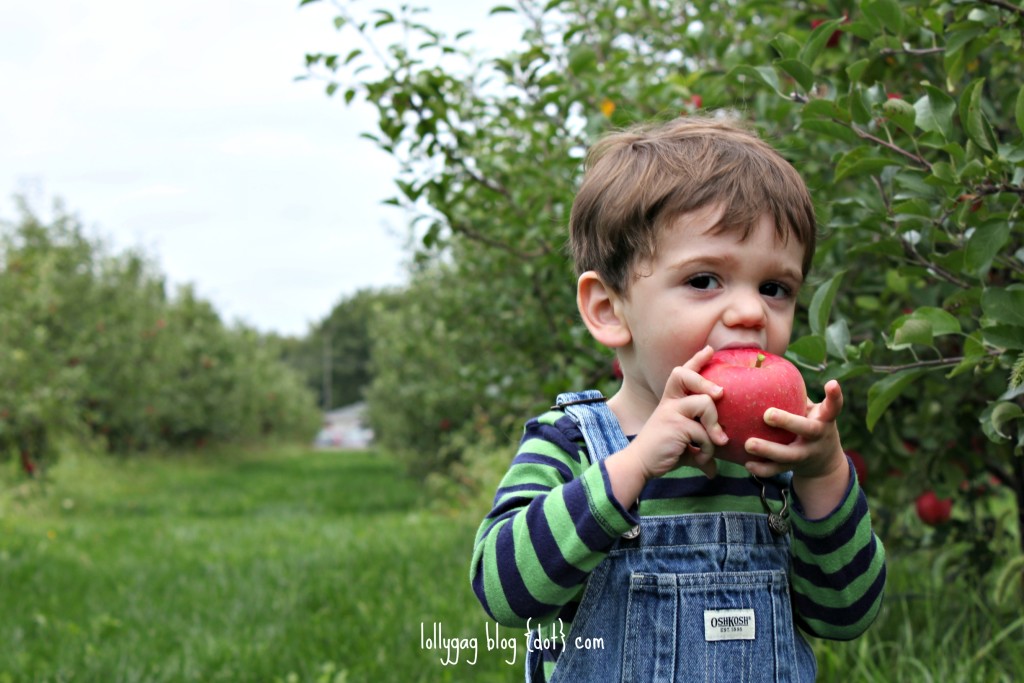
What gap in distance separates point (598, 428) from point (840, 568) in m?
0.37

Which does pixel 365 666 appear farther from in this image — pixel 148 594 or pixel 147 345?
pixel 147 345

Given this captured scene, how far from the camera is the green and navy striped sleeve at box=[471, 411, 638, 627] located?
1133mm

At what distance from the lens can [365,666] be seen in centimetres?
306

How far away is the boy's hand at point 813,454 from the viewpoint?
112 cm

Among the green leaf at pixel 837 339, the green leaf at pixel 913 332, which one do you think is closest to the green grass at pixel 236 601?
the green leaf at pixel 837 339

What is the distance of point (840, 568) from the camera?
130 cm

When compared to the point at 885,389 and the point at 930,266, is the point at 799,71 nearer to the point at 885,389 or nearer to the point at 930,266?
the point at 930,266

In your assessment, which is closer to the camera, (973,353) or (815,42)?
(973,353)

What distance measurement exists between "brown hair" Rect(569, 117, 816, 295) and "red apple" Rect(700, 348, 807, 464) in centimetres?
17

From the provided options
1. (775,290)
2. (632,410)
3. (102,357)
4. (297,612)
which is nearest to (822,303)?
(775,290)

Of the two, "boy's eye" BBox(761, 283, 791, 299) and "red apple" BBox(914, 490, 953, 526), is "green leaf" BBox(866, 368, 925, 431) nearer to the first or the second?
"boy's eye" BBox(761, 283, 791, 299)

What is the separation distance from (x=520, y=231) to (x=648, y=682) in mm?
2058

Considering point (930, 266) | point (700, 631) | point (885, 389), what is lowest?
point (700, 631)

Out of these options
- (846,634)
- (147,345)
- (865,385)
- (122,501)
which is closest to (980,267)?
(846,634)
